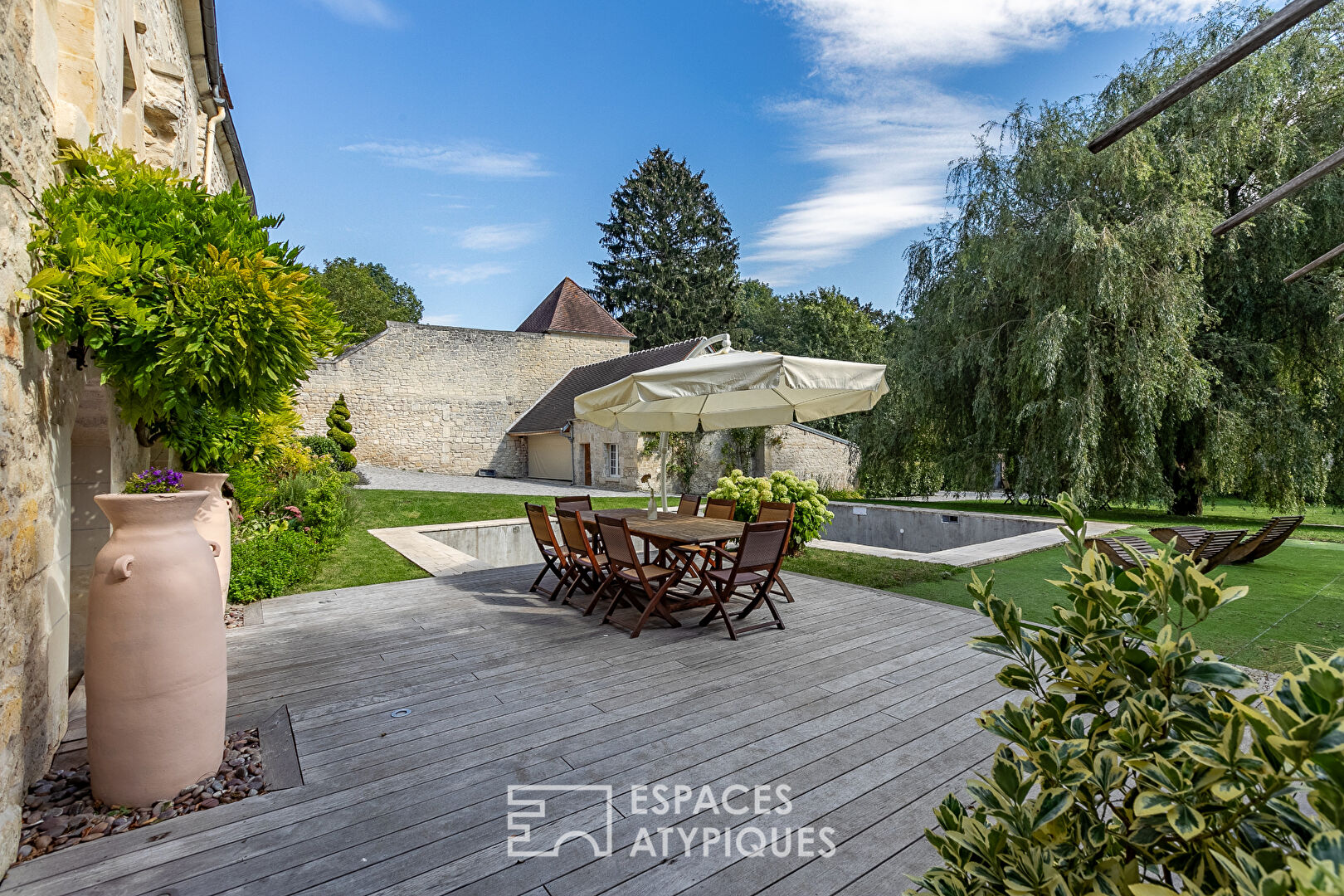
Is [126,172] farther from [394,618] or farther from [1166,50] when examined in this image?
[1166,50]

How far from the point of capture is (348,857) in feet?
7.13

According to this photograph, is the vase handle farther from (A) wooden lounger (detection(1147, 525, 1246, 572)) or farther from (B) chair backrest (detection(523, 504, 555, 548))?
(A) wooden lounger (detection(1147, 525, 1246, 572))

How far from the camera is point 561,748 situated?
9.67 feet

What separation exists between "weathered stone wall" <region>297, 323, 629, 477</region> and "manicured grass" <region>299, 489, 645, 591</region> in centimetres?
947

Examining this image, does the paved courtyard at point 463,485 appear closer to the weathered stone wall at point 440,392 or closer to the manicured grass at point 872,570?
the weathered stone wall at point 440,392

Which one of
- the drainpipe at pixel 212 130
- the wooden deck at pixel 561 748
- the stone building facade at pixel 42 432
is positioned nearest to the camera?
the wooden deck at pixel 561 748

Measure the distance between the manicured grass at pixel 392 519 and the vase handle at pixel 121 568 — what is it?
4.32 meters

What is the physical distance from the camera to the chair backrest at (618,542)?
4.79 m

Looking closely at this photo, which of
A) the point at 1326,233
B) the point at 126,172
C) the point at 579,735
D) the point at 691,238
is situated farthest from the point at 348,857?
the point at 691,238

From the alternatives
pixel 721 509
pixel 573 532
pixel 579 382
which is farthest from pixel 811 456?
pixel 573 532

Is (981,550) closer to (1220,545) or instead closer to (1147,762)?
(1220,545)

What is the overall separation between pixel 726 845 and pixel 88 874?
2164mm

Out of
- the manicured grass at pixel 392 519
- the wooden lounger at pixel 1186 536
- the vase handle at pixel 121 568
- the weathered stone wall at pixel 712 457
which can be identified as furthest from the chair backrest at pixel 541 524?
the weathered stone wall at pixel 712 457

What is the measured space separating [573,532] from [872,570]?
3.61m
